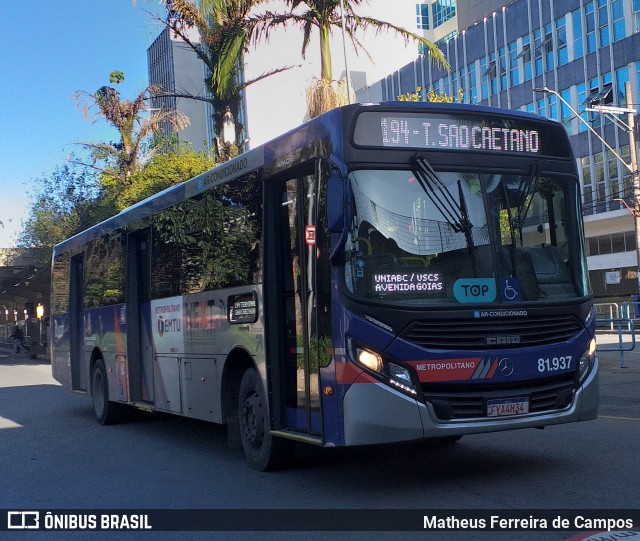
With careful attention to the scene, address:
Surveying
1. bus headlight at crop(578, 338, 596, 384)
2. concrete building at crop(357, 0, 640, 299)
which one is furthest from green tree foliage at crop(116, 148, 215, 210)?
concrete building at crop(357, 0, 640, 299)

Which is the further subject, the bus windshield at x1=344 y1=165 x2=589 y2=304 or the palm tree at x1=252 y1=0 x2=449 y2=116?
the palm tree at x1=252 y1=0 x2=449 y2=116

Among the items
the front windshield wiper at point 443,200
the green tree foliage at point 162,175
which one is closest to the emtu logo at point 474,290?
the front windshield wiper at point 443,200

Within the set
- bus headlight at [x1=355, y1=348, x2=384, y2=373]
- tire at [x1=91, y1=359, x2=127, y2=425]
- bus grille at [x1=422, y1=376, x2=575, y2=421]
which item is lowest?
tire at [x1=91, y1=359, x2=127, y2=425]

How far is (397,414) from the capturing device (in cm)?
690

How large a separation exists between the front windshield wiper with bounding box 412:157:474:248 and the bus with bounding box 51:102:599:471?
12 millimetres

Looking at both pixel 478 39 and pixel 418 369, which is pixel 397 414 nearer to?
pixel 418 369

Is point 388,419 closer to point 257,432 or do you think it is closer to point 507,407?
point 507,407

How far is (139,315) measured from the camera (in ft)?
41.1

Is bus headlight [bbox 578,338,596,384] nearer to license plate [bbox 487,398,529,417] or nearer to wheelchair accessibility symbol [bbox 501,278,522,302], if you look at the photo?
license plate [bbox 487,398,529,417]

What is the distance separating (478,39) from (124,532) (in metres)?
55.1

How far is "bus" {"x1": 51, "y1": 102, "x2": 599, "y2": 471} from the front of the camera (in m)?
7.02

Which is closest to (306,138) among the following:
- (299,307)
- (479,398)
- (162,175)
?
(299,307)

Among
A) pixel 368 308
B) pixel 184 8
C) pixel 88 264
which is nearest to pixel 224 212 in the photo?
pixel 368 308

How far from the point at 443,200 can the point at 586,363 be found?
2004 millimetres
